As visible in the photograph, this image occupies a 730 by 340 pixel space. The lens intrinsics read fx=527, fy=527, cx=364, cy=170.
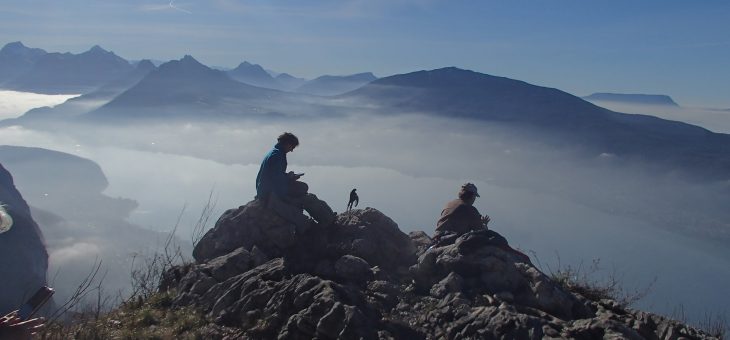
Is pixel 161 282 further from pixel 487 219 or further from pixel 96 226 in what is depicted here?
pixel 96 226

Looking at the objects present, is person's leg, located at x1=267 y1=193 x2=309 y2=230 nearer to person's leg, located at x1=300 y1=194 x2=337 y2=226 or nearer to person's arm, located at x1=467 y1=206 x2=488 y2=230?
person's leg, located at x1=300 y1=194 x2=337 y2=226

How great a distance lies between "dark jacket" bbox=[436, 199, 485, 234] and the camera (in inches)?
437

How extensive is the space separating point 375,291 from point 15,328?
18.0 ft

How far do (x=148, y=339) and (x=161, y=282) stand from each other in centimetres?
276

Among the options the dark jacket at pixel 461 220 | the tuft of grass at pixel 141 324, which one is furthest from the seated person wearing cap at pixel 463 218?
the tuft of grass at pixel 141 324

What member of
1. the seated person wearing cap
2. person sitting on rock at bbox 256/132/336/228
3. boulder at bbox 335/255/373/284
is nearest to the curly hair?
person sitting on rock at bbox 256/132/336/228

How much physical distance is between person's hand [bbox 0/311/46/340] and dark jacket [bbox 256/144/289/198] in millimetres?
6707

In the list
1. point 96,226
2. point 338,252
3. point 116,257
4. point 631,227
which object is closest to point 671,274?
point 631,227

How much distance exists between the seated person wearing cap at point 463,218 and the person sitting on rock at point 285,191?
2.52 meters

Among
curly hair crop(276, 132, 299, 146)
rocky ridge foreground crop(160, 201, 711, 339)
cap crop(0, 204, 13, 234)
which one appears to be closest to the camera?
cap crop(0, 204, 13, 234)

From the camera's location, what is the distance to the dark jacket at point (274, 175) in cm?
1122

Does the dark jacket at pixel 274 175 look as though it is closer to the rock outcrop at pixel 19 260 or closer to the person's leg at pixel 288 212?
the person's leg at pixel 288 212

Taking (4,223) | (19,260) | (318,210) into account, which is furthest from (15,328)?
(19,260)

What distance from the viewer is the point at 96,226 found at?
178 metres
